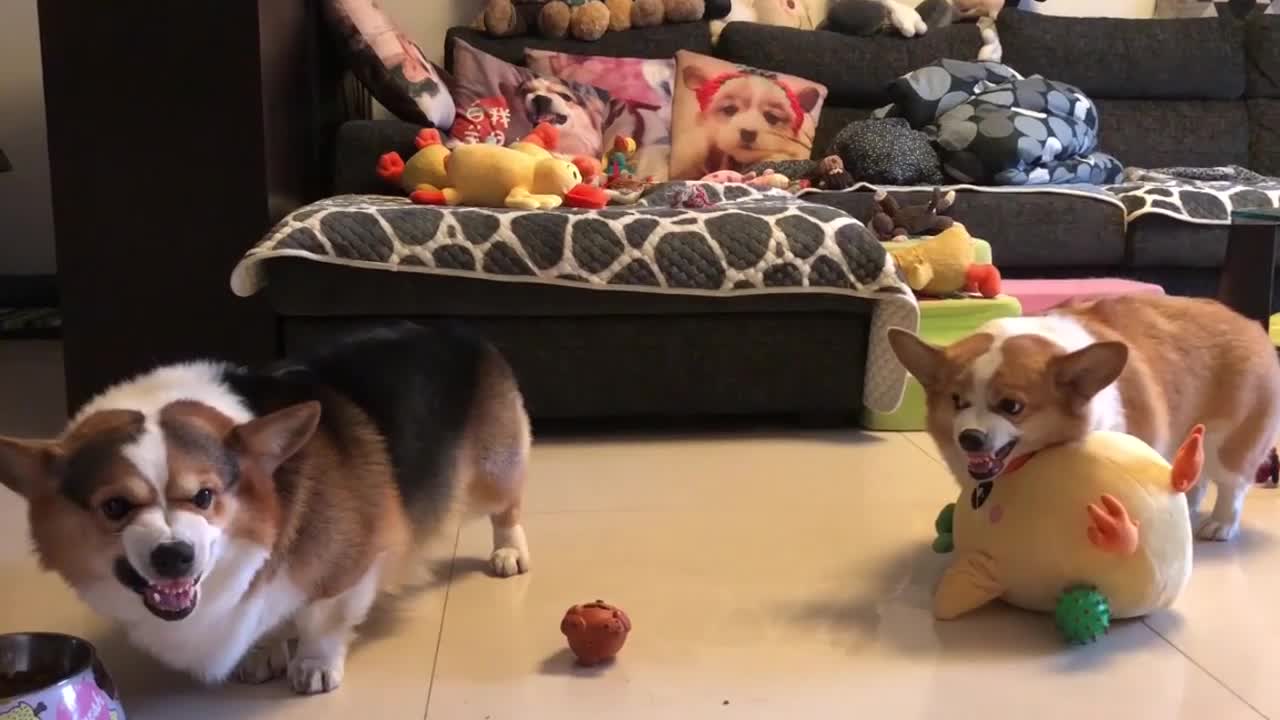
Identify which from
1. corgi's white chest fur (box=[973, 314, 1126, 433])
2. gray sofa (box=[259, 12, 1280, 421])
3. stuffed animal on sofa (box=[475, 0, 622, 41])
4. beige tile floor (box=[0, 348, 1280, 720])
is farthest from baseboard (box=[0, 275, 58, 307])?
corgi's white chest fur (box=[973, 314, 1126, 433])

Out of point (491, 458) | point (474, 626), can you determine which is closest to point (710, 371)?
point (491, 458)

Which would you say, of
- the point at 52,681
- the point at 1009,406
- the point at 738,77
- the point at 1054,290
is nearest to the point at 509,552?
the point at 52,681

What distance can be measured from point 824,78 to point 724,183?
0.92m

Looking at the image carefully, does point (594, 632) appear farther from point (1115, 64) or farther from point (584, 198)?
point (1115, 64)

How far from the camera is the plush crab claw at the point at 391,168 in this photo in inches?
114

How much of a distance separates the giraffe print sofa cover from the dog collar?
1250mm

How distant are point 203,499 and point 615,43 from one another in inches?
114

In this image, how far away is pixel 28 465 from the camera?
3.67 feet

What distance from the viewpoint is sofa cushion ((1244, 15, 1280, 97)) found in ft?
13.1

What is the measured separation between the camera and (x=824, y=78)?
A: 12.4 ft

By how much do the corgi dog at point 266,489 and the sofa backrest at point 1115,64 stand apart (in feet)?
7.97

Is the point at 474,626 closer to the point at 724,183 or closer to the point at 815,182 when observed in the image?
the point at 724,183

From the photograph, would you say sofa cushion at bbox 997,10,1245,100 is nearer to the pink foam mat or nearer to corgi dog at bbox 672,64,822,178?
corgi dog at bbox 672,64,822,178

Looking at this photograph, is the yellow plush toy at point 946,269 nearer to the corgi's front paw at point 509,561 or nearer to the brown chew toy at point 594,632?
the corgi's front paw at point 509,561
